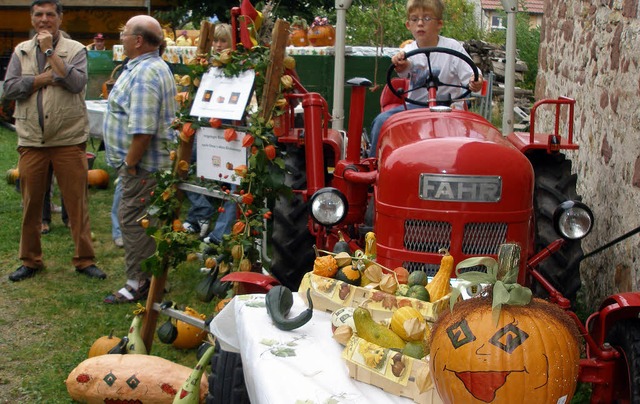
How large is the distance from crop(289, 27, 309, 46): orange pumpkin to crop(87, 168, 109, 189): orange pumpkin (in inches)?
114

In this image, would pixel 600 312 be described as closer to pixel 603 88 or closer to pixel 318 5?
pixel 603 88

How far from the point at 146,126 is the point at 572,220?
2.89 m

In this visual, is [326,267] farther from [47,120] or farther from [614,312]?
[47,120]

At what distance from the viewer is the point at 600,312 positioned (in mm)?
3375

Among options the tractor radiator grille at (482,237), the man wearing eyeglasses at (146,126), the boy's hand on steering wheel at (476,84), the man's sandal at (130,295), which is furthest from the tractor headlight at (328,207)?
the man's sandal at (130,295)

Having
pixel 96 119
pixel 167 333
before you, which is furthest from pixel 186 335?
pixel 96 119

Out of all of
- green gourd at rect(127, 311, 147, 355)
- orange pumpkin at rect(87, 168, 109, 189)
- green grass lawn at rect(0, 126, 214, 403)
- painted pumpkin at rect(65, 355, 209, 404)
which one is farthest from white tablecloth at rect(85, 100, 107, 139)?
painted pumpkin at rect(65, 355, 209, 404)

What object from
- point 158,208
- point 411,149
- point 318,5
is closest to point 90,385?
point 158,208

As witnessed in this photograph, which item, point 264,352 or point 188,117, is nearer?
point 264,352

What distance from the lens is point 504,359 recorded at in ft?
7.67

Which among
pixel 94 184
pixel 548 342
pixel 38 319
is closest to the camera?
pixel 548 342

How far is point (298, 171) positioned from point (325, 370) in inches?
130

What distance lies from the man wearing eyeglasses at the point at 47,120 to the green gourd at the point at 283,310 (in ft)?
13.3

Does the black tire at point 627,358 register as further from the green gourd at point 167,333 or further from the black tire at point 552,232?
the green gourd at point 167,333
